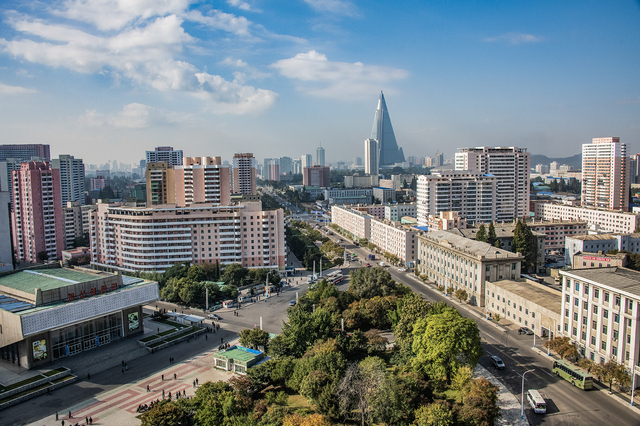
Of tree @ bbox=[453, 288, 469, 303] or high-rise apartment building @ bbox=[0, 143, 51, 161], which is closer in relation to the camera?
tree @ bbox=[453, 288, 469, 303]

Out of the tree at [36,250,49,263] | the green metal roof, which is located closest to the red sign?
the green metal roof

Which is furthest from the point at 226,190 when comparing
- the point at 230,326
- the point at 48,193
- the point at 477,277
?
the point at 477,277

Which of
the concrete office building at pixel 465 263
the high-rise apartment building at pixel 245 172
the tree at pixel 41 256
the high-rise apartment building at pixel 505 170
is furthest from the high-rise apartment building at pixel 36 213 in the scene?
the high-rise apartment building at pixel 505 170

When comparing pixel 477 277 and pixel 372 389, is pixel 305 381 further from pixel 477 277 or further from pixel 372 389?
pixel 477 277

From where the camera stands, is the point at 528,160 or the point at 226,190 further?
the point at 528,160

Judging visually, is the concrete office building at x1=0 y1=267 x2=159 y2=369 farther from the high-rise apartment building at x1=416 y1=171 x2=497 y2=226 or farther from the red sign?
the high-rise apartment building at x1=416 y1=171 x2=497 y2=226

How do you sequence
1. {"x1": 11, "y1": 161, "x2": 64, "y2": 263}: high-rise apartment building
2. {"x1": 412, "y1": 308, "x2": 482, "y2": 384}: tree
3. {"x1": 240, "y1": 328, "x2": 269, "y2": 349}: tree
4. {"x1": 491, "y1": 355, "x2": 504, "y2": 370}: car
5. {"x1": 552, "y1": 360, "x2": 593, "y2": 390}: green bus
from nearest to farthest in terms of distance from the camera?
{"x1": 552, "y1": 360, "x2": 593, "y2": 390}: green bus → {"x1": 412, "y1": 308, "x2": 482, "y2": 384}: tree → {"x1": 491, "y1": 355, "x2": 504, "y2": 370}: car → {"x1": 240, "y1": 328, "x2": 269, "y2": 349}: tree → {"x1": 11, "y1": 161, "x2": 64, "y2": 263}: high-rise apartment building

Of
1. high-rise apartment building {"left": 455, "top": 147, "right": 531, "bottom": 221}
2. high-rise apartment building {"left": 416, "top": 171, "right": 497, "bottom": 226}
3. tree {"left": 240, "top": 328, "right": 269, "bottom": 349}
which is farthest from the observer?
high-rise apartment building {"left": 455, "top": 147, "right": 531, "bottom": 221}
